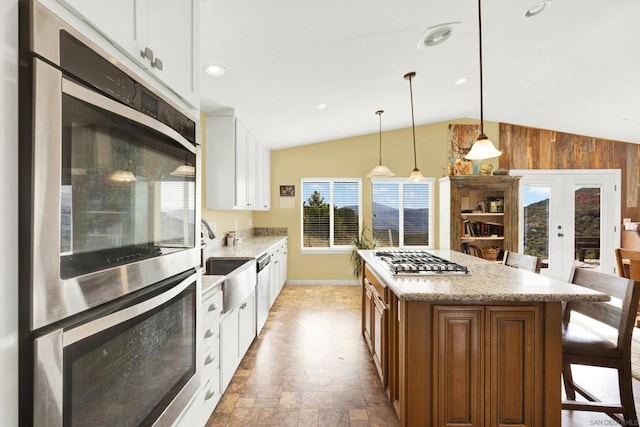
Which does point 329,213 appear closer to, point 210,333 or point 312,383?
point 312,383

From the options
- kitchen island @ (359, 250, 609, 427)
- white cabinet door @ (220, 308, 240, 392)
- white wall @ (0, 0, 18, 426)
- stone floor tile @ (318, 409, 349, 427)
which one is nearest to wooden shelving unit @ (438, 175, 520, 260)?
kitchen island @ (359, 250, 609, 427)

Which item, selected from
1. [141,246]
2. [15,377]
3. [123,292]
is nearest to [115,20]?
[141,246]

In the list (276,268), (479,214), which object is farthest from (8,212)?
(479,214)

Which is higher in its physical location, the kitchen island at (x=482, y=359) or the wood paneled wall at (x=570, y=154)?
the wood paneled wall at (x=570, y=154)

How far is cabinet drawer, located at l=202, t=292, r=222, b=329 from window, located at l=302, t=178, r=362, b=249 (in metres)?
3.68

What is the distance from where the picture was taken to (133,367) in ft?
3.00

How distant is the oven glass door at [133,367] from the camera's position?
0.72 m

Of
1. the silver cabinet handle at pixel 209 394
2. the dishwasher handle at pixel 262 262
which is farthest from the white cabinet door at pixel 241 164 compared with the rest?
the silver cabinet handle at pixel 209 394

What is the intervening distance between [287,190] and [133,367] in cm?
480

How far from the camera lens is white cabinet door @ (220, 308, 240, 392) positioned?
2131 mm

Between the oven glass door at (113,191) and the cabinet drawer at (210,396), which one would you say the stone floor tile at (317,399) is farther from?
the oven glass door at (113,191)

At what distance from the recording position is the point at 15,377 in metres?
0.60

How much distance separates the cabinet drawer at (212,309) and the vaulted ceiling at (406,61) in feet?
5.38

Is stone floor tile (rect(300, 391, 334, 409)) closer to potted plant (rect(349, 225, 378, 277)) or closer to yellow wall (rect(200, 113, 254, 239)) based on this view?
yellow wall (rect(200, 113, 254, 239))
